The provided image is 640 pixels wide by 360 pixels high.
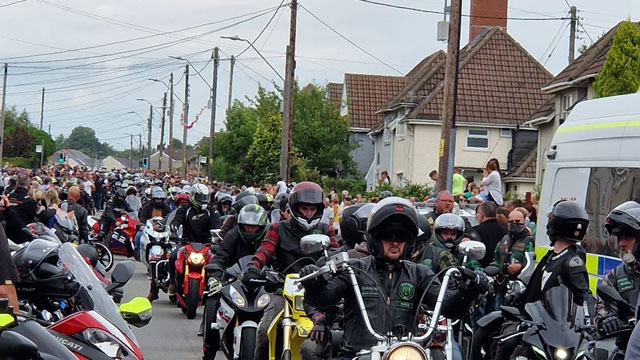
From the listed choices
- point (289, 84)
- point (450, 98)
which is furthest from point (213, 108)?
point (450, 98)

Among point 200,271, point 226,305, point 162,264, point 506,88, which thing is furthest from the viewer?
point 506,88

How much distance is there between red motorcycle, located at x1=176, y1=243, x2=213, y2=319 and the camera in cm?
1618

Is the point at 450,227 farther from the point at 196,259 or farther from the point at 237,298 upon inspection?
the point at 196,259

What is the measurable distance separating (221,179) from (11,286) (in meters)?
62.4

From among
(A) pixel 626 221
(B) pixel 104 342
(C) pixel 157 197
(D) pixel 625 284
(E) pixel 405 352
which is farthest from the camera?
(C) pixel 157 197

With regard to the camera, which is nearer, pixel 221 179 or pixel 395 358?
pixel 395 358

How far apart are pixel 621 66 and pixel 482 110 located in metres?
22.3

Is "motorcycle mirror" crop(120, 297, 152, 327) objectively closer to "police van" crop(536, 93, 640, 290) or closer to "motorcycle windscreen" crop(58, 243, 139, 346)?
"motorcycle windscreen" crop(58, 243, 139, 346)

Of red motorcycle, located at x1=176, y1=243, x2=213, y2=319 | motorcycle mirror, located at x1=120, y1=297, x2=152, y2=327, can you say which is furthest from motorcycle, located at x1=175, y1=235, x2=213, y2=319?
motorcycle mirror, located at x1=120, y1=297, x2=152, y2=327

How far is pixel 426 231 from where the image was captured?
30.7 feet

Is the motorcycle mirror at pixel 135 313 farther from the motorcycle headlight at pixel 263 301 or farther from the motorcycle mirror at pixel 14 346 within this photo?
the motorcycle headlight at pixel 263 301

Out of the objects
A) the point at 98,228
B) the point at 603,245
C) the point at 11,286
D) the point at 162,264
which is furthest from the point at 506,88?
the point at 11,286

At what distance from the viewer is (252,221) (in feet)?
38.1

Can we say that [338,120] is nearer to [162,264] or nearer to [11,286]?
[162,264]
